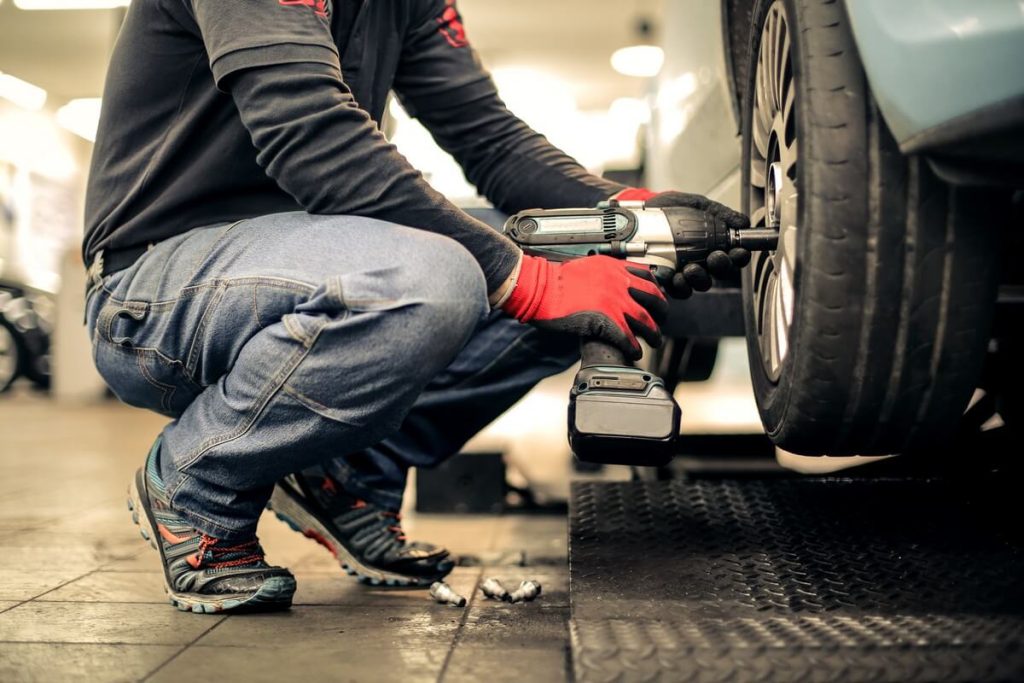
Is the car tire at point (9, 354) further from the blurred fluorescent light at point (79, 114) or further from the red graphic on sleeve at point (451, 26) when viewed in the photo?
the red graphic on sleeve at point (451, 26)

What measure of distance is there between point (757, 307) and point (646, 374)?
288mm

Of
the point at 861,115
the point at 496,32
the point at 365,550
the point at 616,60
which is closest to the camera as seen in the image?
the point at 861,115

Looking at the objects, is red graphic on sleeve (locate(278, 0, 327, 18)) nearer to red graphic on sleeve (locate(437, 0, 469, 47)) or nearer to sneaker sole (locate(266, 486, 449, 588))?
red graphic on sleeve (locate(437, 0, 469, 47))

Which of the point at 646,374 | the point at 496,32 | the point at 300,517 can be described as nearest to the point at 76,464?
the point at 300,517

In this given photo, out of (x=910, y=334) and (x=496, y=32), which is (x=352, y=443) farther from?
(x=496, y=32)

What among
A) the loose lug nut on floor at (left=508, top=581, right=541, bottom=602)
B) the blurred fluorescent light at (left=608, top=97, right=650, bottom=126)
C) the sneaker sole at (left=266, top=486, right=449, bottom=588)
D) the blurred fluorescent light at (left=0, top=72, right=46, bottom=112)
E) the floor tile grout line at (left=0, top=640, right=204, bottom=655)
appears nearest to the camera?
the floor tile grout line at (left=0, top=640, right=204, bottom=655)

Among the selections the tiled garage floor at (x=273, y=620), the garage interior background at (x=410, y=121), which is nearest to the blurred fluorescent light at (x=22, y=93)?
the garage interior background at (x=410, y=121)

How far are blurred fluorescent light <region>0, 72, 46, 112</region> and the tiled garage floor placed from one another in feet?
29.9

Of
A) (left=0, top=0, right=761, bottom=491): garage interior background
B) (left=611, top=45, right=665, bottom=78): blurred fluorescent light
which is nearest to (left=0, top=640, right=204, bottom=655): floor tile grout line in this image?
(left=0, top=0, right=761, bottom=491): garage interior background

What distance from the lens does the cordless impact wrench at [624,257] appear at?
3.94 ft

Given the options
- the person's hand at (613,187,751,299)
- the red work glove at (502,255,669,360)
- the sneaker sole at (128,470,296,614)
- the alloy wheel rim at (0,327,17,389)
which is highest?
the person's hand at (613,187,751,299)

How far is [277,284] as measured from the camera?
1.25 metres

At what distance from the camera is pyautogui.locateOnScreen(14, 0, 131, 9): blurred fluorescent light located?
7.10 meters

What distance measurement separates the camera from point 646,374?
1.23 m
